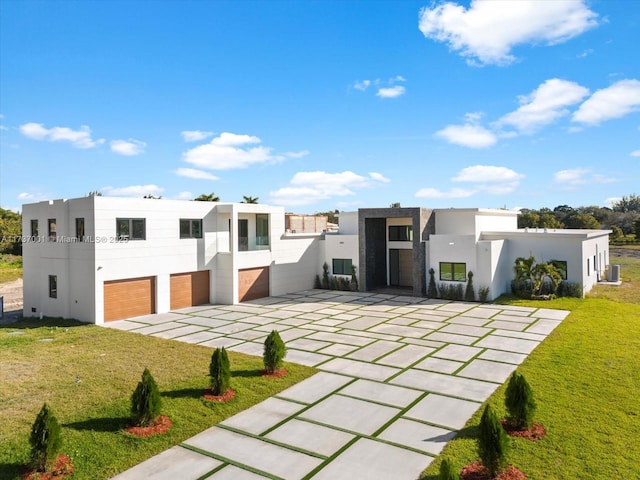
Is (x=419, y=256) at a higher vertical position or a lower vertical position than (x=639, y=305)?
higher

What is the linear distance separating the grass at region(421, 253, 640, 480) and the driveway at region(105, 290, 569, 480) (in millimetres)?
539

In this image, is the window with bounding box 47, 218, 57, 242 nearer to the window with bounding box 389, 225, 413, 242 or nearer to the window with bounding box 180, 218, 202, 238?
the window with bounding box 180, 218, 202, 238

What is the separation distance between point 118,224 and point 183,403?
11.9m

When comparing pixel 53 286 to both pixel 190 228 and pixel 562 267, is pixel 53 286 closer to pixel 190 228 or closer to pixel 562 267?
pixel 190 228

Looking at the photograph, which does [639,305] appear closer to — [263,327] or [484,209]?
[484,209]

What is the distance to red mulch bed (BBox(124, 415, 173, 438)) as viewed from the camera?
27.5ft

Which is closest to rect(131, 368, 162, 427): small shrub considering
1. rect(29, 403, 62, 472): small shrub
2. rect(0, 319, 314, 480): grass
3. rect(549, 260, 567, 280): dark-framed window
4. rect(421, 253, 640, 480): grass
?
rect(0, 319, 314, 480): grass

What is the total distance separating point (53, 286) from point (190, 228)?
6783 millimetres

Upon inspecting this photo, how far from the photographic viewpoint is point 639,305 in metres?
21.1

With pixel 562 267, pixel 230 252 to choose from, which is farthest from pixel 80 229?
pixel 562 267

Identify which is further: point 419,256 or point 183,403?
point 419,256

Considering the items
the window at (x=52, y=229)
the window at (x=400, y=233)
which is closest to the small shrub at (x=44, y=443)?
the window at (x=52, y=229)

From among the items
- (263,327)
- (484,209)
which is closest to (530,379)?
(263,327)

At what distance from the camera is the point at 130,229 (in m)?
19.7
